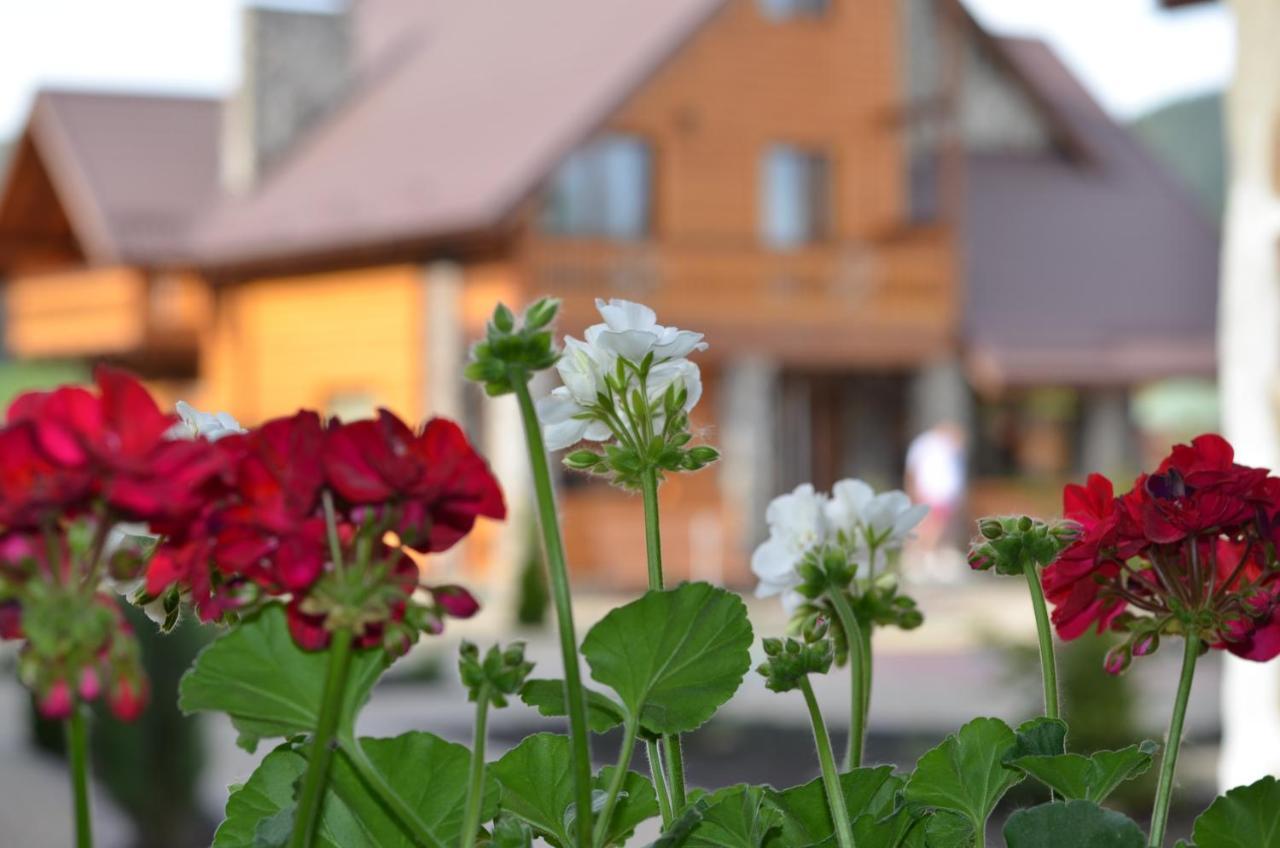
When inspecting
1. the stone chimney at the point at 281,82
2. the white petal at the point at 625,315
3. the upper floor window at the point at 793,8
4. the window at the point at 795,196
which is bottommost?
the white petal at the point at 625,315

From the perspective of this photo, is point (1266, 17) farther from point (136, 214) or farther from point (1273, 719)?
point (136, 214)

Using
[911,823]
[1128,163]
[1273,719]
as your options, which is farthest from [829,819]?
[1128,163]

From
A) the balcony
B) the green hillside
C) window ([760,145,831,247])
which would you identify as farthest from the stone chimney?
the green hillside

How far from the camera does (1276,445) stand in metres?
4.47

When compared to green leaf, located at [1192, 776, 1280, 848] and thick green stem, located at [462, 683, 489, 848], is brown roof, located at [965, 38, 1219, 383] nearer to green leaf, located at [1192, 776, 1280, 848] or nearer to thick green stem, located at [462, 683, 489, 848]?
green leaf, located at [1192, 776, 1280, 848]

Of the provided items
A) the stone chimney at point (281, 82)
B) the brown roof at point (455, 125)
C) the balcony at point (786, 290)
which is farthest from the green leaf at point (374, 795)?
the stone chimney at point (281, 82)

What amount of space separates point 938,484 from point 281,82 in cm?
926

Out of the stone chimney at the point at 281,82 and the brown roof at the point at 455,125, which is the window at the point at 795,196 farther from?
the stone chimney at the point at 281,82

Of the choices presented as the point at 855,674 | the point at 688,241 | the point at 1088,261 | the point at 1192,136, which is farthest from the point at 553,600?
the point at 1192,136

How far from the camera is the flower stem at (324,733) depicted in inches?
41.6

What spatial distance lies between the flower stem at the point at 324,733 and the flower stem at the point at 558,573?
121mm

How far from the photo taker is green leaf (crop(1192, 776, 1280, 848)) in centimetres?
132

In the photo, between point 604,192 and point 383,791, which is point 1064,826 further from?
point 604,192

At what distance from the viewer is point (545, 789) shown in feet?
4.43
